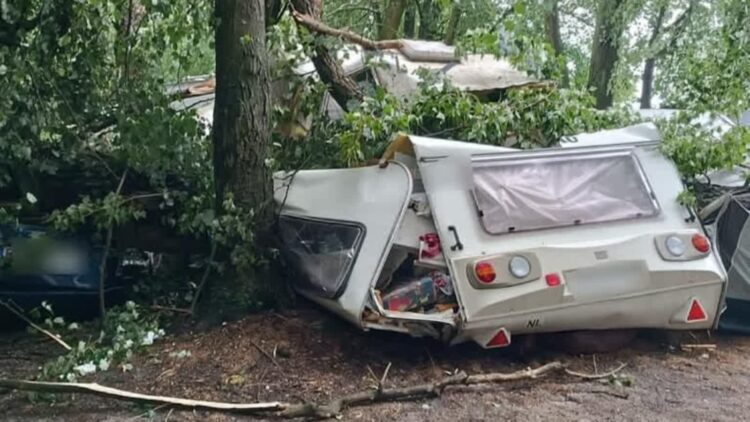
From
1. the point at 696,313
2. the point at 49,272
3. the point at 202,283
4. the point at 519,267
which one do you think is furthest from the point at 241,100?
A: the point at 696,313

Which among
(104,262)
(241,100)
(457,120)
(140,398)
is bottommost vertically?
(104,262)

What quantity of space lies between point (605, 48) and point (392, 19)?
224 inches

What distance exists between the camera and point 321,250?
5.32 metres

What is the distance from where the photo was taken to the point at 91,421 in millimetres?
4016

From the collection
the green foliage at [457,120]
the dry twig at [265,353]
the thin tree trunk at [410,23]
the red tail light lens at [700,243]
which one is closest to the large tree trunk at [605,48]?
the thin tree trunk at [410,23]

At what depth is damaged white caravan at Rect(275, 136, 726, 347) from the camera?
4.66 meters

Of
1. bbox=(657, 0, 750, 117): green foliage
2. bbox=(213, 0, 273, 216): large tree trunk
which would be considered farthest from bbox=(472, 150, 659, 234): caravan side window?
bbox=(213, 0, 273, 216): large tree trunk

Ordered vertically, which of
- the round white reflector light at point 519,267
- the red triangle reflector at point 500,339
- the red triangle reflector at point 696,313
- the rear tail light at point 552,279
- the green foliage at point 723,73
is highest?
the green foliage at point 723,73

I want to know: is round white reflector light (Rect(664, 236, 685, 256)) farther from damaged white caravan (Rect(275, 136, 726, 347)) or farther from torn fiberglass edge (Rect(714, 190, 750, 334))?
torn fiberglass edge (Rect(714, 190, 750, 334))

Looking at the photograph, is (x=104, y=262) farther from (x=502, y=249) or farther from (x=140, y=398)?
(x=502, y=249)

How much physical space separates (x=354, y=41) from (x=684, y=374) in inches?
138

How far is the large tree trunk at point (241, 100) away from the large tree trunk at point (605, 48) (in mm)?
8203

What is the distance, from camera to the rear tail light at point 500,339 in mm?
4699

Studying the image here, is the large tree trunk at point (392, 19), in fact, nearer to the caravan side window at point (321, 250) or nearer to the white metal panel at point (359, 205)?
Result: the white metal panel at point (359, 205)
